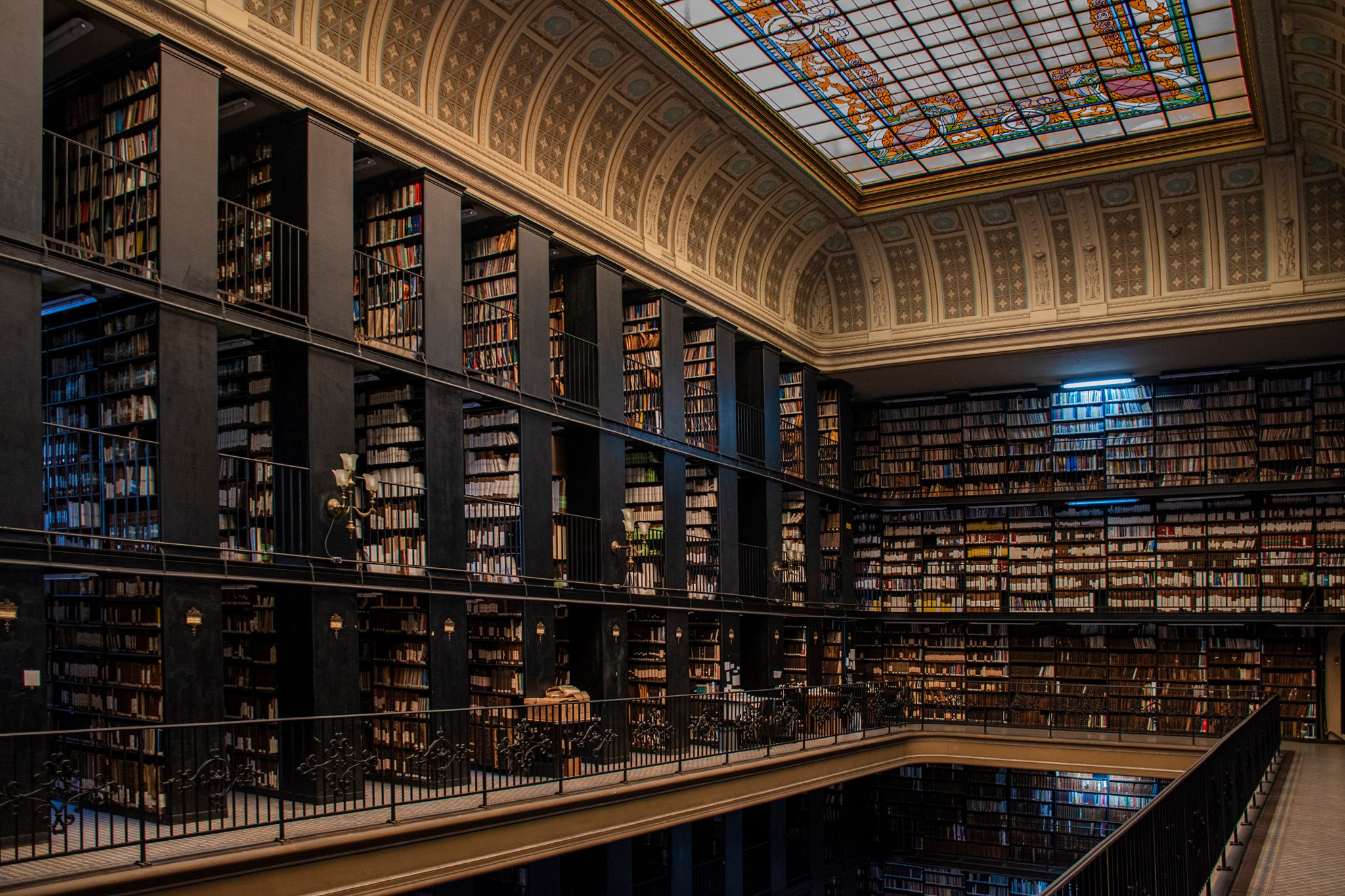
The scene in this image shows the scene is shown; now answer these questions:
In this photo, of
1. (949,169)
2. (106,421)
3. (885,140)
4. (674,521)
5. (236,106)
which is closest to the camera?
(106,421)

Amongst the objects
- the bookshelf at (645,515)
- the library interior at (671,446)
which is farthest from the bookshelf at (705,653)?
the bookshelf at (645,515)

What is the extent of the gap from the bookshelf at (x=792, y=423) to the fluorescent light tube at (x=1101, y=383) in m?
4.09

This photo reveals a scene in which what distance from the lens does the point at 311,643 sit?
26.3 ft

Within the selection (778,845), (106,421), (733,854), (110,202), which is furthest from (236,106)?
(778,845)

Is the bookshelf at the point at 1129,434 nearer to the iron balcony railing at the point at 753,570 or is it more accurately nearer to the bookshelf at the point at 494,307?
the iron balcony railing at the point at 753,570

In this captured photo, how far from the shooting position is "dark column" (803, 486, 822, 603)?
617 inches

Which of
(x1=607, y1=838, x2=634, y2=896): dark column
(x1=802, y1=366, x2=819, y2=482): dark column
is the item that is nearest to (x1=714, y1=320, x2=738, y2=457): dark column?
(x1=802, y1=366, x2=819, y2=482): dark column

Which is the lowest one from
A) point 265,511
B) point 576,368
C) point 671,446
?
point 265,511

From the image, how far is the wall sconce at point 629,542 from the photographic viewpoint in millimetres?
11570

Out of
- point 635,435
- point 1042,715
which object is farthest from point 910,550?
point 635,435

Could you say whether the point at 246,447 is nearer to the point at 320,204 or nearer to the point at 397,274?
the point at 397,274

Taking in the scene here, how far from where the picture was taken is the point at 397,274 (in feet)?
31.4

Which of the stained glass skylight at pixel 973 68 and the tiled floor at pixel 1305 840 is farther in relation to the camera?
the stained glass skylight at pixel 973 68

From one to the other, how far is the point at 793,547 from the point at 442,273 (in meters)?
7.44
